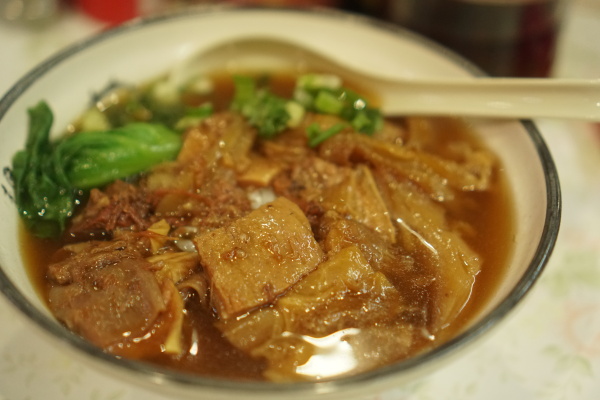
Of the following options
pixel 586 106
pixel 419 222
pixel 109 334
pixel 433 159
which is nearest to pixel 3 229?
pixel 109 334

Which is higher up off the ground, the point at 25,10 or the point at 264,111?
the point at 25,10

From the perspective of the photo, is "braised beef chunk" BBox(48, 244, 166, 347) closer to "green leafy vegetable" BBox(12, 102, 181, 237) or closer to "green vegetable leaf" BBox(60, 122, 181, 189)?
"green leafy vegetable" BBox(12, 102, 181, 237)

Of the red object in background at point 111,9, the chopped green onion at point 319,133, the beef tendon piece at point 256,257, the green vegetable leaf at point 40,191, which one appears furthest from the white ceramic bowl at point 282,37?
the red object in background at point 111,9

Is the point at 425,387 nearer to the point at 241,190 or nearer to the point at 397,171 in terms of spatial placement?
the point at 397,171

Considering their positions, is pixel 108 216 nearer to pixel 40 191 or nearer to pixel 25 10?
pixel 40 191

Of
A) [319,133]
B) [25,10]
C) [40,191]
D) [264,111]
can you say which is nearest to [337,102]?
[319,133]

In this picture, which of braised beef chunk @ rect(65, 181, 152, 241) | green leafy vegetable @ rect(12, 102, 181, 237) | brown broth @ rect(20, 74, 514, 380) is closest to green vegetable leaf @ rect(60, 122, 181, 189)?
green leafy vegetable @ rect(12, 102, 181, 237)
